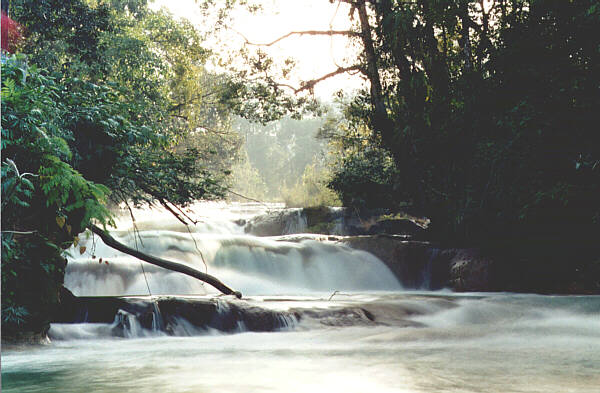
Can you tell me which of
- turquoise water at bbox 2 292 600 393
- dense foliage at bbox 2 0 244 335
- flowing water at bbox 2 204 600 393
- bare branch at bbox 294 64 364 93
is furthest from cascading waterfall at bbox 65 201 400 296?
turquoise water at bbox 2 292 600 393

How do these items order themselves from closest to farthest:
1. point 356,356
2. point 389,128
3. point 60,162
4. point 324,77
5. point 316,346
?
point 60,162 → point 356,356 → point 316,346 → point 389,128 → point 324,77

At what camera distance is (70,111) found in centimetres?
889

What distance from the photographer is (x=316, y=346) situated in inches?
331

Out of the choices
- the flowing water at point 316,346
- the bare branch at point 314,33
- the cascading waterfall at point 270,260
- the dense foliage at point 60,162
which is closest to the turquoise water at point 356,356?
the flowing water at point 316,346

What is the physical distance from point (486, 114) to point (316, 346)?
6.54 meters

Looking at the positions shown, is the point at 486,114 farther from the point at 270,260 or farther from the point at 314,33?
the point at 314,33

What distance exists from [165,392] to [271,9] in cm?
1560

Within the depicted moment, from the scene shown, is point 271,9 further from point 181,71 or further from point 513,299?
point 513,299

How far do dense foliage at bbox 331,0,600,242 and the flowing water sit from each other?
1.94 metres

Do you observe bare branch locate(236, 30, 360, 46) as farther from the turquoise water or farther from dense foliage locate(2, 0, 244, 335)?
the turquoise water

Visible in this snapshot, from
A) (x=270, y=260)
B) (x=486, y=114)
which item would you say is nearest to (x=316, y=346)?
(x=486, y=114)

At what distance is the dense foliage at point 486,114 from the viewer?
10.6m

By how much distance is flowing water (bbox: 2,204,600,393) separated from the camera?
19.7ft

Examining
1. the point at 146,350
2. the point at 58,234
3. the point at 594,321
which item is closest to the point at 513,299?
the point at 594,321
